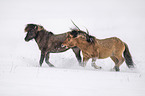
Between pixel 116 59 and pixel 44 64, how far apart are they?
2407 millimetres

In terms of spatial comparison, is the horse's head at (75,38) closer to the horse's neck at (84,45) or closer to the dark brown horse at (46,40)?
the horse's neck at (84,45)

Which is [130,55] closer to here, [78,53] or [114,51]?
[114,51]

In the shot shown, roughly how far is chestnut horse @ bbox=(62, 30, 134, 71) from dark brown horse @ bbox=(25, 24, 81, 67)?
55 centimetres

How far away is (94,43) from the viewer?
5.62 metres

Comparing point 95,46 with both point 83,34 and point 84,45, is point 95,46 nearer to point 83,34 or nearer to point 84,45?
point 84,45

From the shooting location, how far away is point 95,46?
558 cm

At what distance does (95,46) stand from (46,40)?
166 centimetres

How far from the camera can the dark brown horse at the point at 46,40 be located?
626 cm

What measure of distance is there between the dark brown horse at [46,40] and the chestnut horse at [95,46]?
0.55 m

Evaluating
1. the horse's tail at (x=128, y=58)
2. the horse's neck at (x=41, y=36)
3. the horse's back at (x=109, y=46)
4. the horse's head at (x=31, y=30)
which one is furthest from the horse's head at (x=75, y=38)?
the horse's tail at (x=128, y=58)

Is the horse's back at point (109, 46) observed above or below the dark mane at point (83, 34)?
below

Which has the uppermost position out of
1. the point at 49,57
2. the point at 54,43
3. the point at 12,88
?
the point at 54,43

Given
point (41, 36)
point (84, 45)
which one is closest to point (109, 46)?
point (84, 45)

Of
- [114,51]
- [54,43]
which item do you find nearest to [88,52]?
[114,51]
